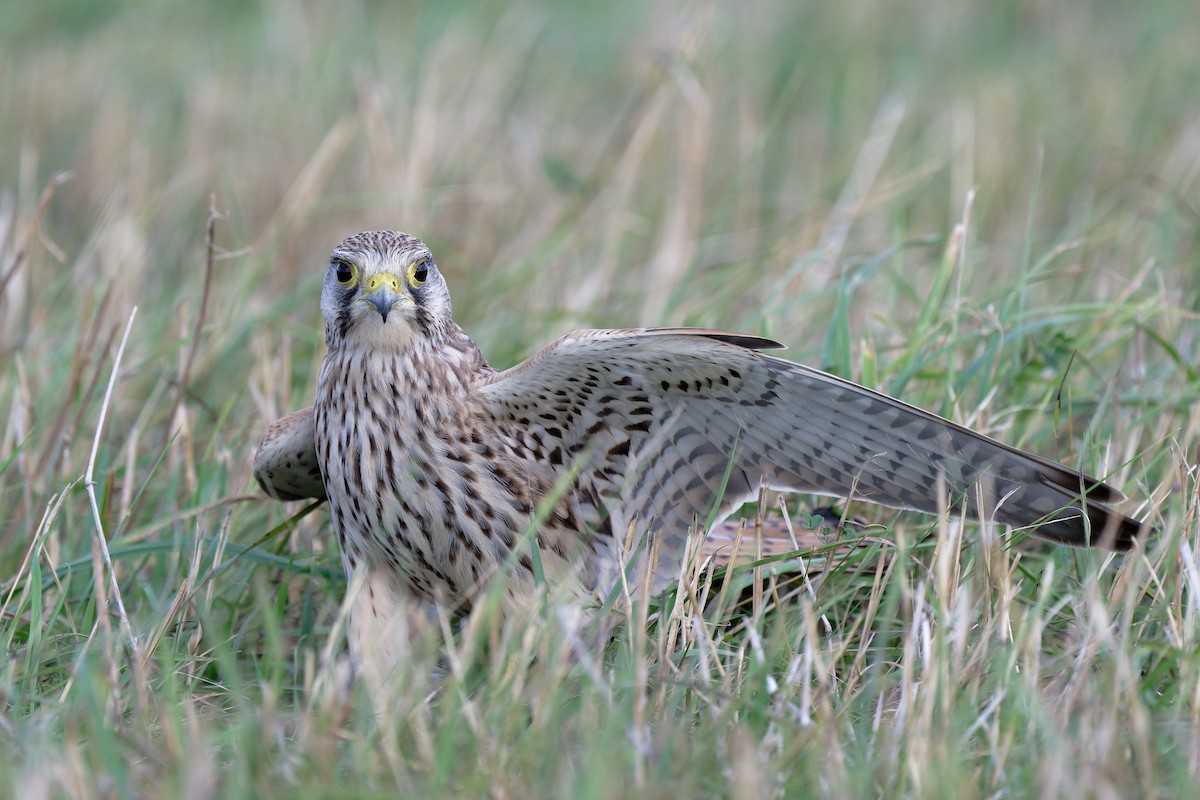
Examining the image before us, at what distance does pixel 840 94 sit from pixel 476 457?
5.37 meters

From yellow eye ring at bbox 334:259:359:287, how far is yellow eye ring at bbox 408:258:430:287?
0.14m

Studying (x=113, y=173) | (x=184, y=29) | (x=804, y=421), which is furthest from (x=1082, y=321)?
(x=184, y=29)

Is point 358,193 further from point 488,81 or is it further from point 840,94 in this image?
point 840,94

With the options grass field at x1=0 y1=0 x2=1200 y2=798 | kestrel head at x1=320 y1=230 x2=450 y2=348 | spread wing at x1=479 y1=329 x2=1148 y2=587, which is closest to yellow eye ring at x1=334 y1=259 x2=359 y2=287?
kestrel head at x1=320 y1=230 x2=450 y2=348

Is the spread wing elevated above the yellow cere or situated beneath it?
situated beneath

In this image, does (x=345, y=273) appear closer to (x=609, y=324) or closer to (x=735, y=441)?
(x=735, y=441)

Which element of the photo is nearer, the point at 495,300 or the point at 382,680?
the point at 382,680

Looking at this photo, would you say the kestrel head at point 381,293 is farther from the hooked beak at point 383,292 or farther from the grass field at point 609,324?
the grass field at point 609,324

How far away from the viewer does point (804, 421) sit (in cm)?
355

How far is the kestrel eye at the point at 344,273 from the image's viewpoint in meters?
3.72

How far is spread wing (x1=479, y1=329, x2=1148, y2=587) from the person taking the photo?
3359mm

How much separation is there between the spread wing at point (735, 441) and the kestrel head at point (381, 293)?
254 millimetres

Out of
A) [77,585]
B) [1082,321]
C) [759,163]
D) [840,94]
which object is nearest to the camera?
[77,585]

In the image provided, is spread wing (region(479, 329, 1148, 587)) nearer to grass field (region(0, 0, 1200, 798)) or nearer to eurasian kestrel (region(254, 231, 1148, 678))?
eurasian kestrel (region(254, 231, 1148, 678))
